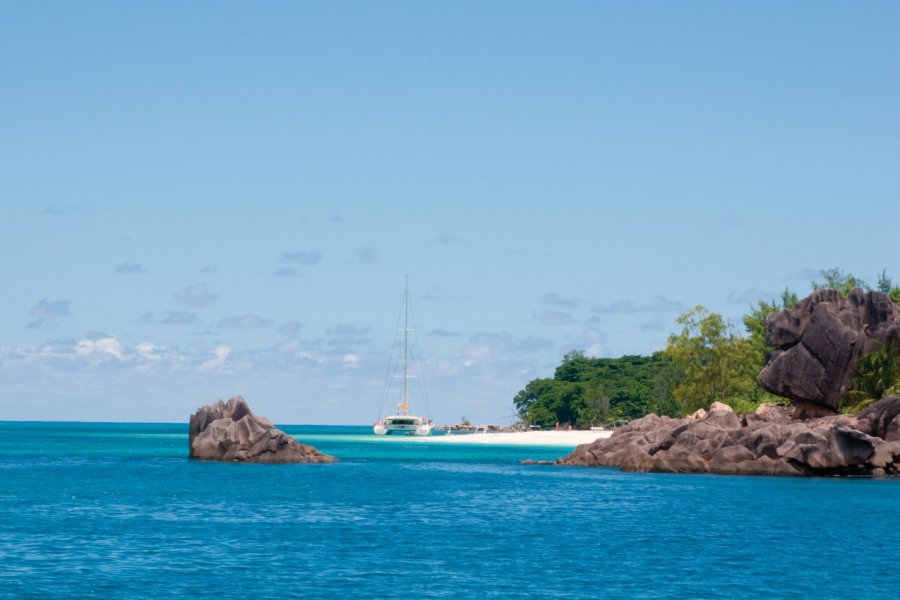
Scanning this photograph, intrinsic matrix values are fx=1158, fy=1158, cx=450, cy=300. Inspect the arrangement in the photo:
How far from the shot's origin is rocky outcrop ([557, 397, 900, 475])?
286 feet

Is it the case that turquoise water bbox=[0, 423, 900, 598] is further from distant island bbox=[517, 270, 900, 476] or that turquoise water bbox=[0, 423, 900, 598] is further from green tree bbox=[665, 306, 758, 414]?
green tree bbox=[665, 306, 758, 414]

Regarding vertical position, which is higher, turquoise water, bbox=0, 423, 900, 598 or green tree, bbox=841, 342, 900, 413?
green tree, bbox=841, 342, 900, 413

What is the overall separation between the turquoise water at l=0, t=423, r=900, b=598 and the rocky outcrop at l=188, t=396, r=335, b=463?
1650 cm

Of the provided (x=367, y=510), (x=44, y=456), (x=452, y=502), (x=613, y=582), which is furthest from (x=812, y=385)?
(x=44, y=456)

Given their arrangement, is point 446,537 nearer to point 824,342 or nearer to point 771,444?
point 771,444

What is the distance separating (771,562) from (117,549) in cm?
2900

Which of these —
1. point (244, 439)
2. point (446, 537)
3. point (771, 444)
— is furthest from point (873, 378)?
point (244, 439)

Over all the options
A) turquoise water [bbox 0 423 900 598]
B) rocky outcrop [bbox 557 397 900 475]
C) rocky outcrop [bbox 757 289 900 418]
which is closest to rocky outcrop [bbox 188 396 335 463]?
turquoise water [bbox 0 423 900 598]

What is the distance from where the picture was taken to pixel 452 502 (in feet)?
254

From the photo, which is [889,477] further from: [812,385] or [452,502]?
[452,502]

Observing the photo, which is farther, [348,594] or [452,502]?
[452,502]

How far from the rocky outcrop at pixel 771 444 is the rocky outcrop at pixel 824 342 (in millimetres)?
2774

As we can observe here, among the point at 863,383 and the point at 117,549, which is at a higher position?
the point at 863,383

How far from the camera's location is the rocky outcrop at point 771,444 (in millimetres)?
87125
